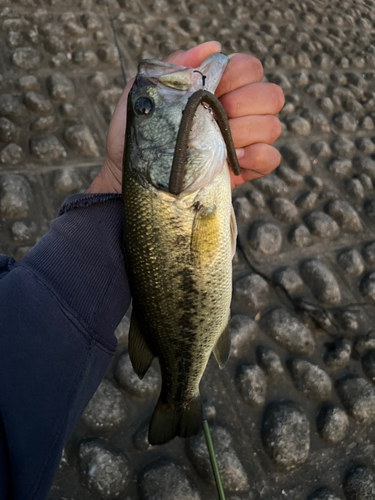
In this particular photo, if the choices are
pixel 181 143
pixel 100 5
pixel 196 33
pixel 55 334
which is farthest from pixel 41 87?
pixel 55 334

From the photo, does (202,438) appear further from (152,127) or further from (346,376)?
(152,127)

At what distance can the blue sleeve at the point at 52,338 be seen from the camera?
1.20 meters

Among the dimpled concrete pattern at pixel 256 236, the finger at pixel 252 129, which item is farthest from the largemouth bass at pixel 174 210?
the dimpled concrete pattern at pixel 256 236

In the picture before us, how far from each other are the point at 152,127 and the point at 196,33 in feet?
9.79

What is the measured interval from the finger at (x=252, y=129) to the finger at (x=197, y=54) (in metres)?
0.38

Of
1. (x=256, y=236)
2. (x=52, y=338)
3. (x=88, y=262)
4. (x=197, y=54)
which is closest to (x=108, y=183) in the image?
(x=88, y=262)

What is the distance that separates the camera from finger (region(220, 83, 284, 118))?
1.79 m

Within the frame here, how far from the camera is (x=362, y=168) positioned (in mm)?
3584

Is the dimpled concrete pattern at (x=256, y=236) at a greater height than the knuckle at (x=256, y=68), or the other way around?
the knuckle at (x=256, y=68)

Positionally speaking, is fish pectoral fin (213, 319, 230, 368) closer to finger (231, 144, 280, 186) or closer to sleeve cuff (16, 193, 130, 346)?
sleeve cuff (16, 193, 130, 346)

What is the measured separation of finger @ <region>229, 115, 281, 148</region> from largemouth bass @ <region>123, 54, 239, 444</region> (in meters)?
0.27

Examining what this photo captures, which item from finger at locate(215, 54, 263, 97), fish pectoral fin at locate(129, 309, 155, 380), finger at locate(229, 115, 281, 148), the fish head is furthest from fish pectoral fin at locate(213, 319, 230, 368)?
finger at locate(215, 54, 263, 97)

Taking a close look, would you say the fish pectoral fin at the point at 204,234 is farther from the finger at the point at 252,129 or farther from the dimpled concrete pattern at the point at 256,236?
the dimpled concrete pattern at the point at 256,236

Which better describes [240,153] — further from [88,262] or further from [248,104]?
[88,262]
